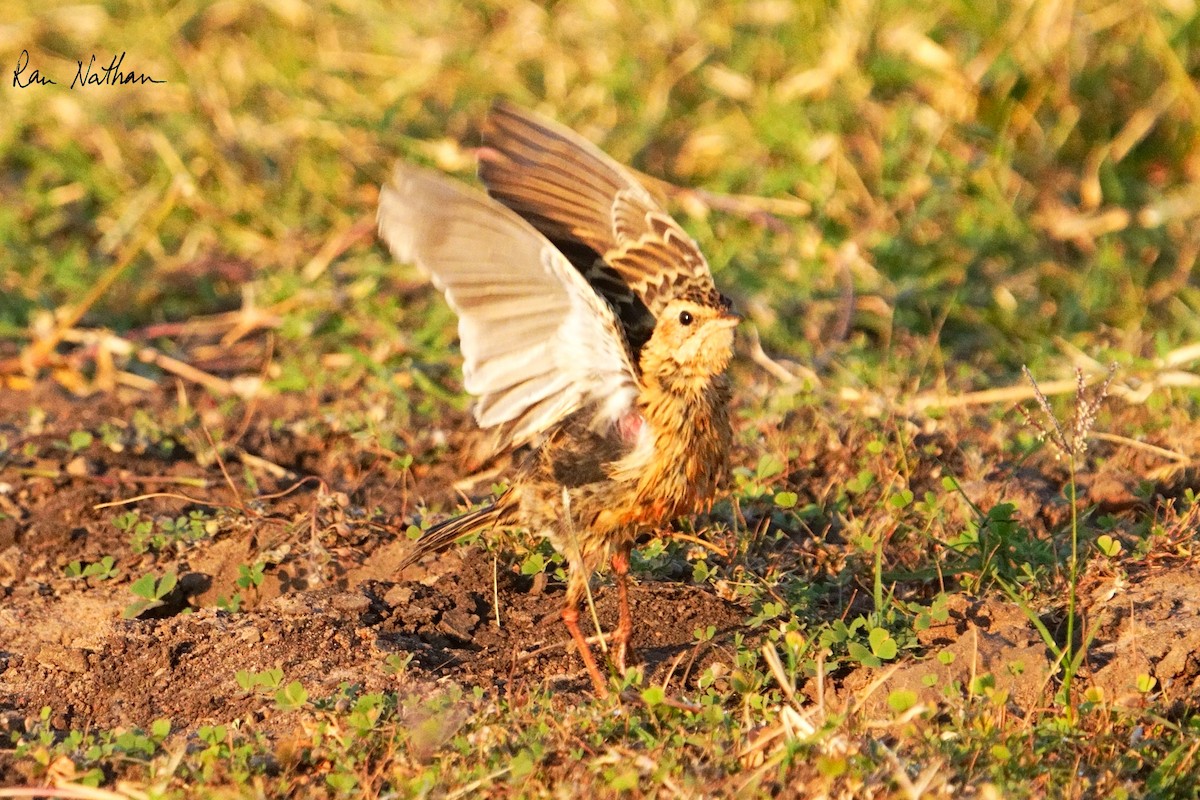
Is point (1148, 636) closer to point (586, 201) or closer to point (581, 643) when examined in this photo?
point (581, 643)

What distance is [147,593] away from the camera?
14.0ft

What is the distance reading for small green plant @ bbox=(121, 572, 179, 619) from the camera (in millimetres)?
4266

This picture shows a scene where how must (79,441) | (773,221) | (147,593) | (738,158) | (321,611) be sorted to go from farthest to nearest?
1. (738,158)
2. (773,221)
3. (79,441)
4. (147,593)
5. (321,611)

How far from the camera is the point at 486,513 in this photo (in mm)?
4242

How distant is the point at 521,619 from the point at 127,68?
507 cm

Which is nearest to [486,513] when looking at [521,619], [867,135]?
[521,619]

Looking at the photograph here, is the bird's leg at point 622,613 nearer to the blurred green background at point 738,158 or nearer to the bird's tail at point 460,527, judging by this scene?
the bird's tail at point 460,527

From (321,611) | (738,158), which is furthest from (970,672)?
(738,158)

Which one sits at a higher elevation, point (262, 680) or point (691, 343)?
point (691, 343)

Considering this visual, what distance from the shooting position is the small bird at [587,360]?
3.79m

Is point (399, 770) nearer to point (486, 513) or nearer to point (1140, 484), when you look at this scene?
point (486, 513)

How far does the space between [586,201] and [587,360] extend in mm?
697

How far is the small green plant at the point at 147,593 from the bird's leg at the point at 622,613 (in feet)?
4.25

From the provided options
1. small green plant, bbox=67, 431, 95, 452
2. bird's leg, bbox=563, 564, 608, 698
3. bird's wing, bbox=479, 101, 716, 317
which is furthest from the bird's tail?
small green plant, bbox=67, 431, 95, 452
